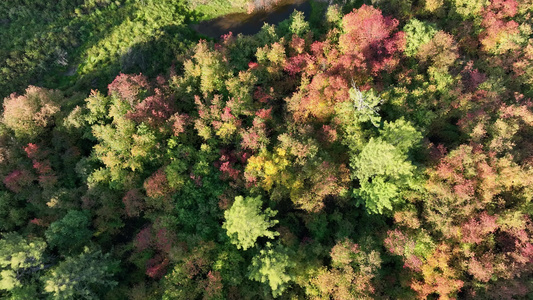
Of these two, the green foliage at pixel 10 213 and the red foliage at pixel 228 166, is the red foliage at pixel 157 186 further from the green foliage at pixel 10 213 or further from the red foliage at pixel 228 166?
the green foliage at pixel 10 213

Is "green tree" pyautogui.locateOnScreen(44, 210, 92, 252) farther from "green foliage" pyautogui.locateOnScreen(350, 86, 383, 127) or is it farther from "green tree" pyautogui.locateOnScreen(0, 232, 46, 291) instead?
"green foliage" pyautogui.locateOnScreen(350, 86, 383, 127)

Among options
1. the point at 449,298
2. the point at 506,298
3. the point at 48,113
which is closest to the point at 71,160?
the point at 48,113

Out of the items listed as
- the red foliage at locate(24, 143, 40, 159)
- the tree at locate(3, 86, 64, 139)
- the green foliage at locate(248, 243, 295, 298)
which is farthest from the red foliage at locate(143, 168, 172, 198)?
the tree at locate(3, 86, 64, 139)

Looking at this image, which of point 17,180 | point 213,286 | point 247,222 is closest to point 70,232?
point 17,180

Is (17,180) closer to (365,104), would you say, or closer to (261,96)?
(261,96)

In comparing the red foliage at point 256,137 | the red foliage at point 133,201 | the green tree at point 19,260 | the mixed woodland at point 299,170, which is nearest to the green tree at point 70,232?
the mixed woodland at point 299,170

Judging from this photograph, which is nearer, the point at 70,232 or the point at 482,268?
the point at 482,268
